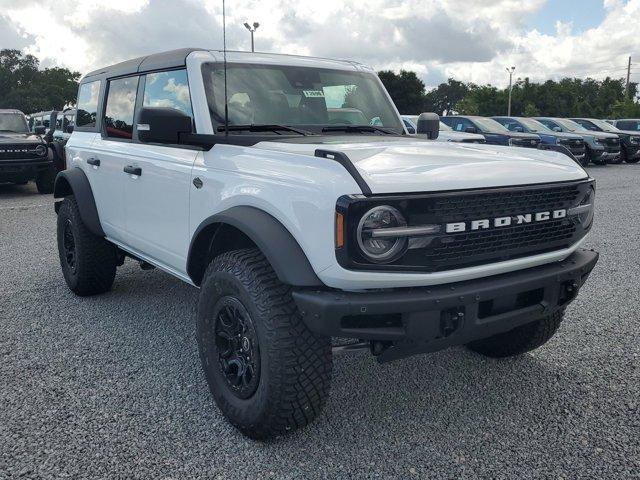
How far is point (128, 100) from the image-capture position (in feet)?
14.1

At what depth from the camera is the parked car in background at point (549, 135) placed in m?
17.6

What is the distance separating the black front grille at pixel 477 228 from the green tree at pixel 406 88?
57088mm

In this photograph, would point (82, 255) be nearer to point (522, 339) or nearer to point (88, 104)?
point (88, 104)

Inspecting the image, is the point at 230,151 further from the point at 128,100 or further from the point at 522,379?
the point at 522,379

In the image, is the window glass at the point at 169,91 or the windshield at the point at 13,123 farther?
the windshield at the point at 13,123

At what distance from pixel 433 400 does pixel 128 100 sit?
2.92 metres

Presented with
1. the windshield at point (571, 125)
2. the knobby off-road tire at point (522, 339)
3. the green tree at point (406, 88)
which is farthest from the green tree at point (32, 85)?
the knobby off-road tire at point (522, 339)

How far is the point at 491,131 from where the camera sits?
1655 cm

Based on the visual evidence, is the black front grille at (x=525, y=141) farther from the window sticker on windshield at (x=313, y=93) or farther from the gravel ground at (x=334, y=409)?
the window sticker on windshield at (x=313, y=93)

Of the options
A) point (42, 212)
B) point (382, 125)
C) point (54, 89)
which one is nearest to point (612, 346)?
point (382, 125)

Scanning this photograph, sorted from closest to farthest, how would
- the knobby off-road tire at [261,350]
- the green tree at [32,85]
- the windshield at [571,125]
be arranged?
the knobby off-road tire at [261,350] < the windshield at [571,125] < the green tree at [32,85]

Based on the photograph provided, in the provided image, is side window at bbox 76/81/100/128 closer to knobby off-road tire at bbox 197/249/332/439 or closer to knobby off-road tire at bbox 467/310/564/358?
knobby off-road tire at bbox 197/249/332/439

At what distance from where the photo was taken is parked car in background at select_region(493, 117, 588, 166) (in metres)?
17.6

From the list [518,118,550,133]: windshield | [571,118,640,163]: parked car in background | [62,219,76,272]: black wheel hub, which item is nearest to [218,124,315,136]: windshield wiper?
[62,219,76,272]: black wheel hub
